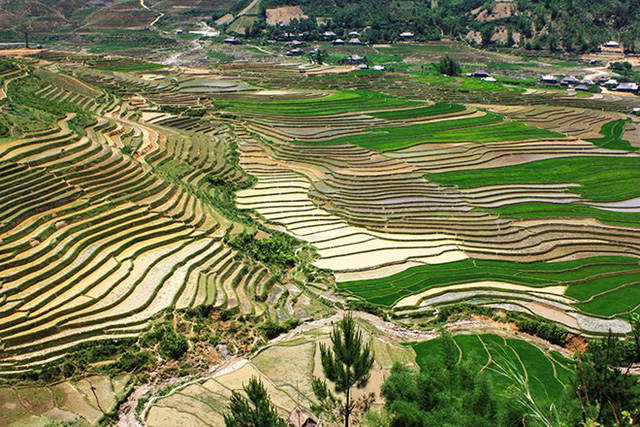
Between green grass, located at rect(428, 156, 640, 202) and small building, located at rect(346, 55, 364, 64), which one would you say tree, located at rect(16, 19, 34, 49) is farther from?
green grass, located at rect(428, 156, 640, 202)

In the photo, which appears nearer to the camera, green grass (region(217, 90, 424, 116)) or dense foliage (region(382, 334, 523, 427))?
dense foliage (region(382, 334, 523, 427))

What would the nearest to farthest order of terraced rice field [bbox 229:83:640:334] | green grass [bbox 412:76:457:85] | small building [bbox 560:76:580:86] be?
terraced rice field [bbox 229:83:640:334] < green grass [bbox 412:76:457:85] < small building [bbox 560:76:580:86]

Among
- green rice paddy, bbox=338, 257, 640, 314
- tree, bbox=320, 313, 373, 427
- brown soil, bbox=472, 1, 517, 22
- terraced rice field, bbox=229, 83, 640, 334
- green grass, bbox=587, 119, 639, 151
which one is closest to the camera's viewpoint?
tree, bbox=320, 313, 373, 427

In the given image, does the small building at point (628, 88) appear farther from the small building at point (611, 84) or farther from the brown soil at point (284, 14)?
the brown soil at point (284, 14)

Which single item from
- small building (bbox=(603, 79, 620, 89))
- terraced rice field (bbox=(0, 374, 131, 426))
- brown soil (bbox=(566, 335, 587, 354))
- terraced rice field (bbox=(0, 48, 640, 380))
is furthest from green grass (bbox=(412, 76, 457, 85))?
terraced rice field (bbox=(0, 374, 131, 426))

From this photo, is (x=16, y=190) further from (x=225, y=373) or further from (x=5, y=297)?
(x=225, y=373)

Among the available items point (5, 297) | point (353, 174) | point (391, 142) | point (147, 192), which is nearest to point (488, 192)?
point (353, 174)

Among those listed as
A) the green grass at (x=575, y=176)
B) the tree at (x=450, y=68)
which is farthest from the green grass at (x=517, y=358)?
the tree at (x=450, y=68)

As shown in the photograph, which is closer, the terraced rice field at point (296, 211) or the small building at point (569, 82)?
the terraced rice field at point (296, 211)
